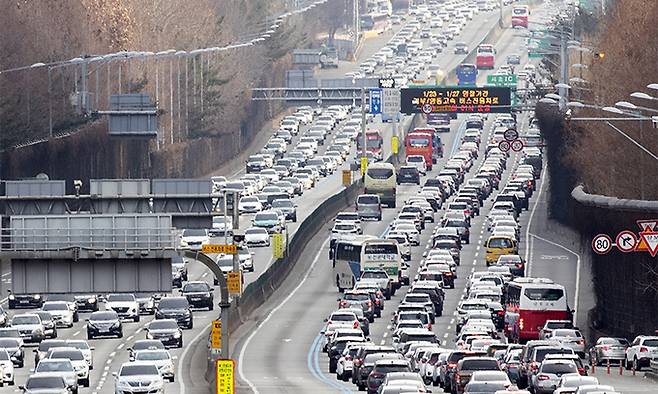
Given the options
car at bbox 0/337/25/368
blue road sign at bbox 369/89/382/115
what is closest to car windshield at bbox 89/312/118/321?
car at bbox 0/337/25/368

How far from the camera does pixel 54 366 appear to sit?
81.8m

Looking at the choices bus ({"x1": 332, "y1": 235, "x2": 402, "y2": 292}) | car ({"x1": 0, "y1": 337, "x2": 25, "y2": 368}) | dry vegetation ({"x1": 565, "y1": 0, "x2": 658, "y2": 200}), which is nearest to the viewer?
car ({"x1": 0, "y1": 337, "x2": 25, "y2": 368})

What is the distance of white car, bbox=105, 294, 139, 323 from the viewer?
112 meters

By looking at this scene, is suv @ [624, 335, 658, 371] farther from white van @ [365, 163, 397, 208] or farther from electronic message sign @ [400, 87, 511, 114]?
electronic message sign @ [400, 87, 511, 114]

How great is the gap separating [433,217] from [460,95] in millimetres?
28779

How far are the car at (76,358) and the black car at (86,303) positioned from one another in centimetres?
2808

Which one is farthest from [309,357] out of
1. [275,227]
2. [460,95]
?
[460,95]

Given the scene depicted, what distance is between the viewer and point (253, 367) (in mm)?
93875

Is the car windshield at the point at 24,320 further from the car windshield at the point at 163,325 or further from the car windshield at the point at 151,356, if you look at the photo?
the car windshield at the point at 151,356

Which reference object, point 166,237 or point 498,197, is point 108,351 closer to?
point 166,237

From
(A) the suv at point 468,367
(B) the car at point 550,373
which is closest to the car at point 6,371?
(A) the suv at point 468,367

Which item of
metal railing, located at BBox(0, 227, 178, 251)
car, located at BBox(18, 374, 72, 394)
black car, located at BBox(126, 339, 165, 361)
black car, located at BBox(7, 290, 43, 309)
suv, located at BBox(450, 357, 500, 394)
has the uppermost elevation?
metal railing, located at BBox(0, 227, 178, 251)

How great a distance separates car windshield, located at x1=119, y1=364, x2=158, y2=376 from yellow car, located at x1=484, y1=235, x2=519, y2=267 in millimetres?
53467

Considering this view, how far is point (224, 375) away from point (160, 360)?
2131 cm
